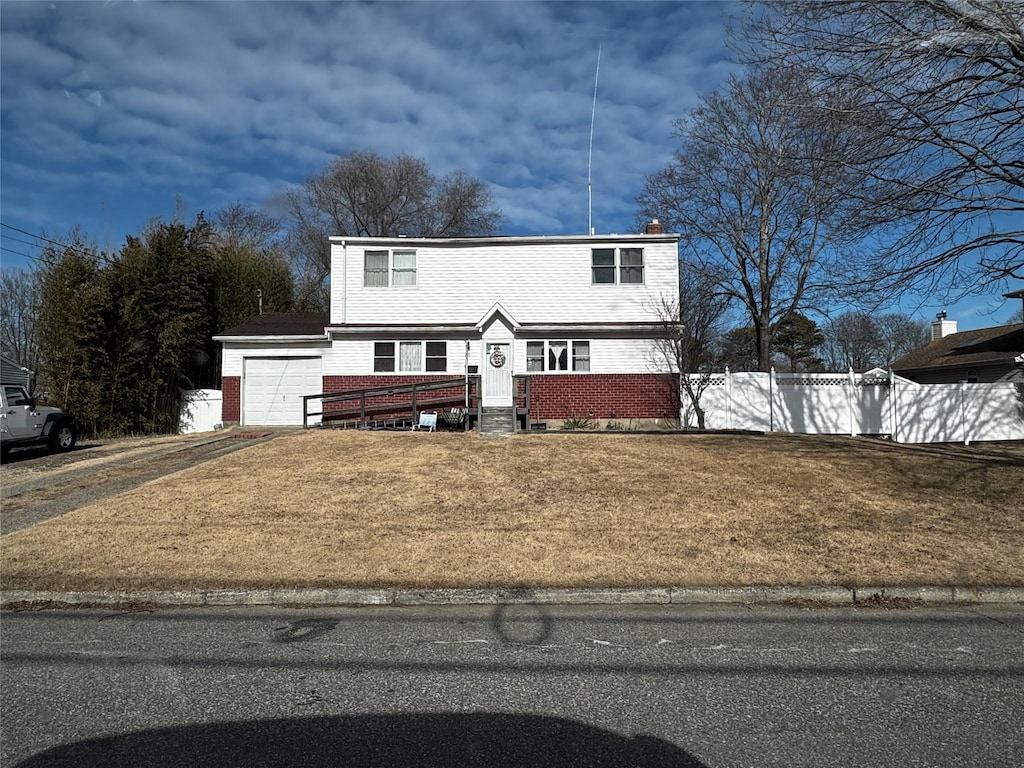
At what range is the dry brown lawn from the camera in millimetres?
6711

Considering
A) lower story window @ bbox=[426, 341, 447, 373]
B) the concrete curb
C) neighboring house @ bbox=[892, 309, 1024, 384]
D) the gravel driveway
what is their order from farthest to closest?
1. neighboring house @ bbox=[892, 309, 1024, 384]
2. lower story window @ bbox=[426, 341, 447, 373]
3. the gravel driveway
4. the concrete curb

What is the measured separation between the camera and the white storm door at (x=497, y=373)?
1998 cm

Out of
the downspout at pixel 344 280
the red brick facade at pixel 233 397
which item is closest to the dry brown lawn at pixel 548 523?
the downspout at pixel 344 280

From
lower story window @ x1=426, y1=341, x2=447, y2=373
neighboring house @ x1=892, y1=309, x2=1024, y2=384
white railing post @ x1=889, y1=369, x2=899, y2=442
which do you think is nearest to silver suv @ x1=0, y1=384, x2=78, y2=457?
lower story window @ x1=426, y1=341, x2=447, y2=373

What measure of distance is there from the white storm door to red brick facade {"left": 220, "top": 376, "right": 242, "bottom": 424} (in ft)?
26.4

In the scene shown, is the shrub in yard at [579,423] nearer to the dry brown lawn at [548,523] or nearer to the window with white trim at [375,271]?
the dry brown lawn at [548,523]

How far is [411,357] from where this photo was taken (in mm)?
20562

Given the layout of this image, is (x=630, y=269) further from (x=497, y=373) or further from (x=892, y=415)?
(x=892, y=415)

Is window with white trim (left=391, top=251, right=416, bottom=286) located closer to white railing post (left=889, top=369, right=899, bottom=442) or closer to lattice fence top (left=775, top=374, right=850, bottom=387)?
lattice fence top (left=775, top=374, right=850, bottom=387)

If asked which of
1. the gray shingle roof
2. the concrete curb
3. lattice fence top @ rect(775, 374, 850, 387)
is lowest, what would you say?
the concrete curb

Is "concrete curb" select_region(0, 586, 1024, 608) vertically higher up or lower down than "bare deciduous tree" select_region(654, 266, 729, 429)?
lower down

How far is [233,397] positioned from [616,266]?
42.2 ft

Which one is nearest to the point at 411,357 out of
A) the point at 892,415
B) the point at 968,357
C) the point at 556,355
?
the point at 556,355

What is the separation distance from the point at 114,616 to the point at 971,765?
250 inches
